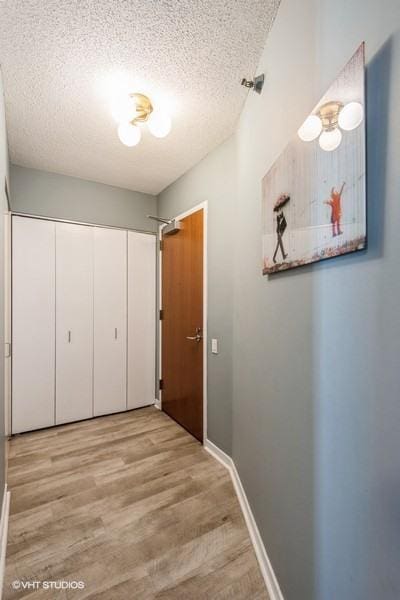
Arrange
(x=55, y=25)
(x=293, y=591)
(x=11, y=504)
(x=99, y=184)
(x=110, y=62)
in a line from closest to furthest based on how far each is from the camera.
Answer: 1. (x=293, y=591)
2. (x=55, y=25)
3. (x=110, y=62)
4. (x=11, y=504)
5. (x=99, y=184)

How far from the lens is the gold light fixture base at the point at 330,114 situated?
2.46 feet

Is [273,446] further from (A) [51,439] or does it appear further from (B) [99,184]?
(B) [99,184]


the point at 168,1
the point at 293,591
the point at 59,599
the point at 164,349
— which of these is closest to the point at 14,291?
the point at 164,349

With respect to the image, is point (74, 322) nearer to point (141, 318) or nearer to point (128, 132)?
point (141, 318)

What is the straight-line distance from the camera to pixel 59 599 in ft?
3.77

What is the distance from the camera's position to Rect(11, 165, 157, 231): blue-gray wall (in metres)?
2.61

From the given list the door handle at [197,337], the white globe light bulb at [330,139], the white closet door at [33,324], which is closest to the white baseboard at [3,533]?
the white closet door at [33,324]

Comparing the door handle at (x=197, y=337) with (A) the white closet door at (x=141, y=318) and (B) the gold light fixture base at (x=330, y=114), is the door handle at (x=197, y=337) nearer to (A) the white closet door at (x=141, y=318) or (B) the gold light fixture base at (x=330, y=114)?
(A) the white closet door at (x=141, y=318)

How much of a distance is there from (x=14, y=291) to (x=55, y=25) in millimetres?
2084

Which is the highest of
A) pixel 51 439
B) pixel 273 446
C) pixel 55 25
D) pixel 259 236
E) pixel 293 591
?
pixel 55 25

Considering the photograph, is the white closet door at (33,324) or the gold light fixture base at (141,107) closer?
the gold light fixture base at (141,107)

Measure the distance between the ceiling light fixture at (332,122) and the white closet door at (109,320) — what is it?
2.51 metres

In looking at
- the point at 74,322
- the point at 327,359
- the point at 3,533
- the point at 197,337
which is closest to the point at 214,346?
the point at 197,337

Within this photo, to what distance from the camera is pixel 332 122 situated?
770mm
